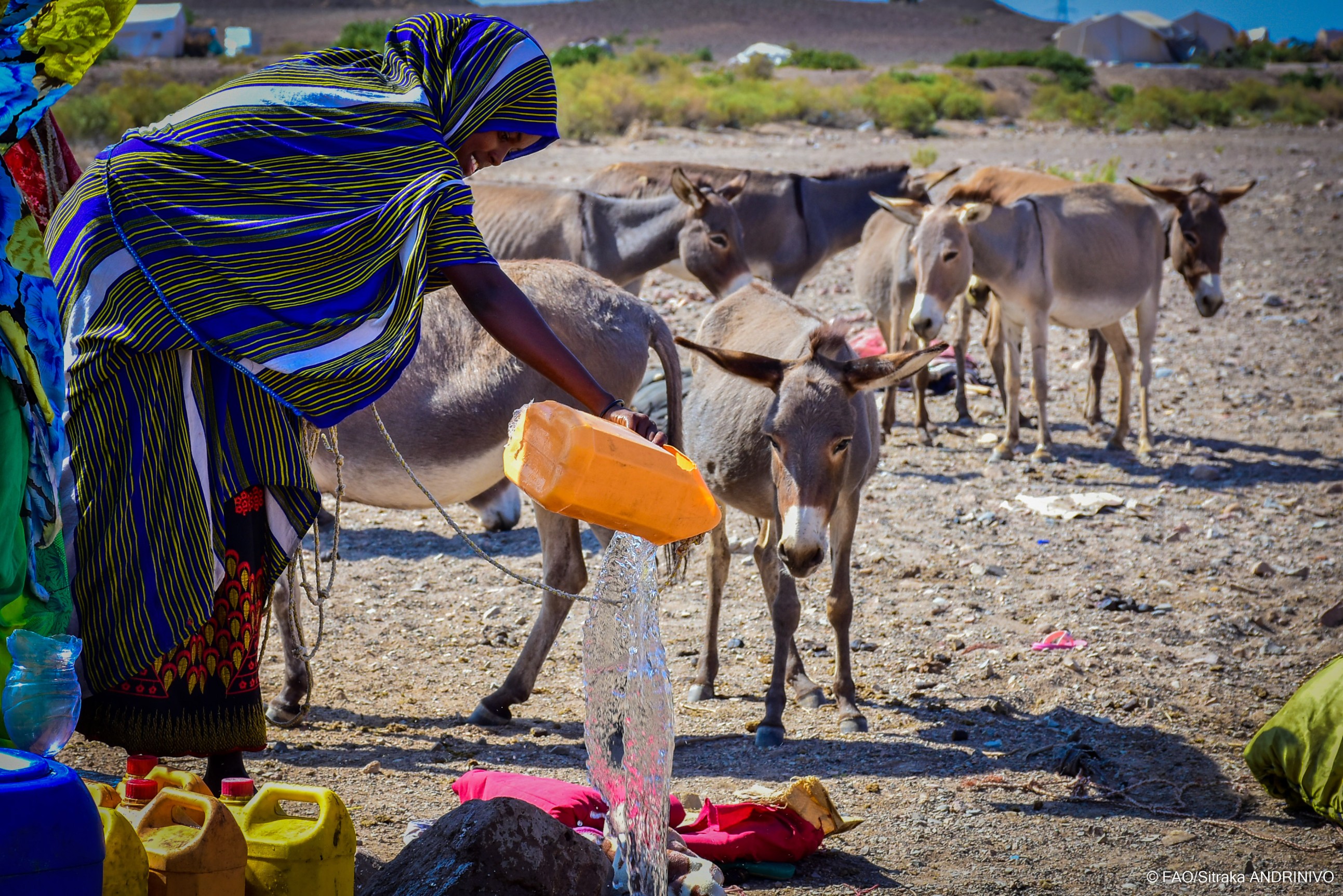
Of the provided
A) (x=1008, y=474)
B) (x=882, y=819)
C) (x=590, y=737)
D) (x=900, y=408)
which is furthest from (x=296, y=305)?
(x=900, y=408)

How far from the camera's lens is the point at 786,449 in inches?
176

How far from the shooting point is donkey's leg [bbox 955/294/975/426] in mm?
10008

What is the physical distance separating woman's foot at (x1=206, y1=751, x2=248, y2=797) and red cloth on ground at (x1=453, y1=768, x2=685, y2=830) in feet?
2.40

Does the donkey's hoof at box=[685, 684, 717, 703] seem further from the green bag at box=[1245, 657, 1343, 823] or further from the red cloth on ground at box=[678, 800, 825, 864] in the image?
the green bag at box=[1245, 657, 1343, 823]

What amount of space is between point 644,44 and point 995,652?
182 ft

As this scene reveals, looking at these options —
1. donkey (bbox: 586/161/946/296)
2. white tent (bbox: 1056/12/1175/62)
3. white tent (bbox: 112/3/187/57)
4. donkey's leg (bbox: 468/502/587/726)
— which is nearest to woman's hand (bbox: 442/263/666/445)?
donkey's leg (bbox: 468/502/587/726)

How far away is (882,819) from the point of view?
4.05m

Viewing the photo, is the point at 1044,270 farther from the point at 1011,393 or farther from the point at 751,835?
the point at 751,835

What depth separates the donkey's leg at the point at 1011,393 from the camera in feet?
29.8

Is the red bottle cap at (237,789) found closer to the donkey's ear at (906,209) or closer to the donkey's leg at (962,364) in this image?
the donkey's ear at (906,209)

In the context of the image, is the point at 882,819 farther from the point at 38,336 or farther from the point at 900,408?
the point at 900,408

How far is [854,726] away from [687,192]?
5.22 m

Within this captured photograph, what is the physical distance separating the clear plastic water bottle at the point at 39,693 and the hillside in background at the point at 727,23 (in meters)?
59.1

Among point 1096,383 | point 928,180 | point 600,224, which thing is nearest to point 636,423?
point 600,224
